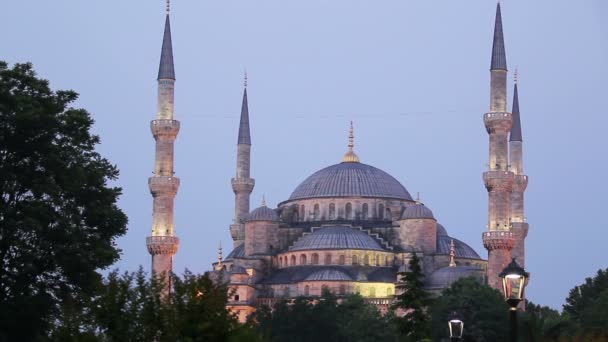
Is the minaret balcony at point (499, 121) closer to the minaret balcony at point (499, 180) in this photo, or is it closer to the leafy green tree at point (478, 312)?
the minaret balcony at point (499, 180)

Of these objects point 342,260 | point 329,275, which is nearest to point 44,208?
point 329,275

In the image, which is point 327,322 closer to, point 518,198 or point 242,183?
point 518,198

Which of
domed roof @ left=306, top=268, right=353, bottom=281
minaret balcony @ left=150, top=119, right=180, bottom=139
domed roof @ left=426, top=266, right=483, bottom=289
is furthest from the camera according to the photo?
domed roof @ left=306, top=268, right=353, bottom=281

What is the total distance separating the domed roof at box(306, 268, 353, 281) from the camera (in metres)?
83.2

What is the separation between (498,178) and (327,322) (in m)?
11.6

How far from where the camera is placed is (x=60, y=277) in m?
38.3

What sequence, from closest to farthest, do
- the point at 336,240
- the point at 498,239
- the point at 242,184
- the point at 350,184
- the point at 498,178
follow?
the point at 498,239 < the point at 498,178 < the point at 336,240 < the point at 242,184 < the point at 350,184

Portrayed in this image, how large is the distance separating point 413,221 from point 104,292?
62.3 metres

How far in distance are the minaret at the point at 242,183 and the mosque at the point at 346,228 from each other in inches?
2.4

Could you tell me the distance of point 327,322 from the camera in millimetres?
71375

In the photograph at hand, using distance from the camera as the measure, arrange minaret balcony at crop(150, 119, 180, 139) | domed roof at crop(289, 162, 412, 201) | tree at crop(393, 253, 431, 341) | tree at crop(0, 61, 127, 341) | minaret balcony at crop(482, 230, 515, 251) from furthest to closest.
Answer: domed roof at crop(289, 162, 412, 201) < minaret balcony at crop(150, 119, 180, 139) < minaret balcony at crop(482, 230, 515, 251) < tree at crop(393, 253, 431, 341) < tree at crop(0, 61, 127, 341)

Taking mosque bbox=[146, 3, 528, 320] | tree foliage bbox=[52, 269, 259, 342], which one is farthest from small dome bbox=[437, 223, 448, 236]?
tree foliage bbox=[52, 269, 259, 342]

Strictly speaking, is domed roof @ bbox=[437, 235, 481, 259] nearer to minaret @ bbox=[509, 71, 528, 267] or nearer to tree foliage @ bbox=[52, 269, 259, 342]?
minaret @ bbox=[509, 71, 528, 267]

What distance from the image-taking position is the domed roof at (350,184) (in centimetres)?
9231
